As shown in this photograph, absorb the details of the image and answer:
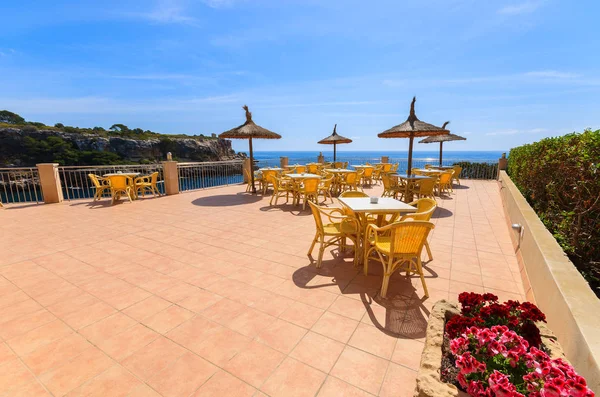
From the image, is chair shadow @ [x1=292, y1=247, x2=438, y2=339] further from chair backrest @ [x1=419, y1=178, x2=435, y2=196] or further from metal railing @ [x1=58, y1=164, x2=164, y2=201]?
metal railing @ [x1=58, y1=164, x2=164, y2=201]

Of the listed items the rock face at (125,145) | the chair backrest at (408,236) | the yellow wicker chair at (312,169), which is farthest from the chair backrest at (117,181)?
the rock face at (125,145)

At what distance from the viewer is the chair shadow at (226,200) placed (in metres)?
7.12

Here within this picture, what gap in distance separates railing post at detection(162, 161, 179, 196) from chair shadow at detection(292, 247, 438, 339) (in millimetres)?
7066

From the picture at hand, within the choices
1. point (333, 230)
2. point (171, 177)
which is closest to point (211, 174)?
point (171, 177)

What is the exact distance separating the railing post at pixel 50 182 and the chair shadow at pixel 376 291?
8.10 m

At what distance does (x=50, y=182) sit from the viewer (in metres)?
6.96

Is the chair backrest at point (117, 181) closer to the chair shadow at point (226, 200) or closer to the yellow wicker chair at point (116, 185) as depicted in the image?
the yellow wicker chair at point (116, 185)

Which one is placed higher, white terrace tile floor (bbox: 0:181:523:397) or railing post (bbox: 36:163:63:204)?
railing post (bbox: 36:163:63:204)

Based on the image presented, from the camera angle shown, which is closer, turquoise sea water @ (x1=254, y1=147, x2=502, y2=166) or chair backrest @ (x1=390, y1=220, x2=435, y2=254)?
chair backrest @ (x1=390, y1=220, x2=435, y2=254)

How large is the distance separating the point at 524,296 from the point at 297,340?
95.5 inches

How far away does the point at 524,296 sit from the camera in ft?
8.27

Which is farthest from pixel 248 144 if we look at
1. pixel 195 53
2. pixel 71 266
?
pixel 71 266

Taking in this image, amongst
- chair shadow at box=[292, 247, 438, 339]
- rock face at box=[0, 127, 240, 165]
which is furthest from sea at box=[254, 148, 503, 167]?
rock face at box=[0, 127, 240, 165]

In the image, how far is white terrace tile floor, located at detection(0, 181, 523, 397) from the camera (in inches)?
62.0
